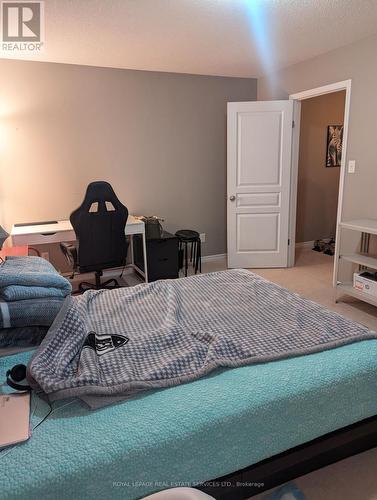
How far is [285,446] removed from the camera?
1.22 m

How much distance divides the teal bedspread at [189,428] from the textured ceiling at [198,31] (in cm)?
229

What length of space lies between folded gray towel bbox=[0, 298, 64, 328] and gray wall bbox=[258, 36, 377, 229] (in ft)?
9.76

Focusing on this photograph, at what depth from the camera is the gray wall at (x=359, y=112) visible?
315 centimetres

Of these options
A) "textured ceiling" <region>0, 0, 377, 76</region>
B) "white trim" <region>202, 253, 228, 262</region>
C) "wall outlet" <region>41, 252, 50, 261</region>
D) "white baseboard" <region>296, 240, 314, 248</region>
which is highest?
"textured ceiling" <region>0, 0, 377, 76</region>

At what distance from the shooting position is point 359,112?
10.8 feet

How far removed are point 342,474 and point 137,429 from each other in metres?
0.99

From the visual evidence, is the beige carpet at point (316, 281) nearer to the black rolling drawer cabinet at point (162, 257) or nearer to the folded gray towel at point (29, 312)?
the black rolling drawer cabinet at point (162, 257)

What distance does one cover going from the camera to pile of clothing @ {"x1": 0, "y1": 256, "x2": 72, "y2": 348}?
1438mm

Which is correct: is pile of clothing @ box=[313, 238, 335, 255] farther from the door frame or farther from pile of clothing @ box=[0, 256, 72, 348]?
Answer: pile of clothing @ box=[0, 256, 72, 348]

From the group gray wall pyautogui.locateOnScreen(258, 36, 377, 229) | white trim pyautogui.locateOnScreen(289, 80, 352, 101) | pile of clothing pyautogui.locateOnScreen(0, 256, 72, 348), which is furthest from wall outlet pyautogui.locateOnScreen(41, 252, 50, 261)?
white trim pyautogui.locateOnScreen(289, 80, 352, 101)

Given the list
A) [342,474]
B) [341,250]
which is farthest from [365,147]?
[342,474]

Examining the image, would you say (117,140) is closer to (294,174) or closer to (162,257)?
(162,257)

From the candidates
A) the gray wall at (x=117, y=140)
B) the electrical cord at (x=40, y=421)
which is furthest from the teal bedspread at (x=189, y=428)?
the gray wall at (x=117, y=140)

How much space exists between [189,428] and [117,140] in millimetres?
3513
